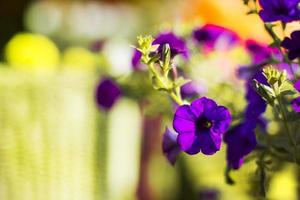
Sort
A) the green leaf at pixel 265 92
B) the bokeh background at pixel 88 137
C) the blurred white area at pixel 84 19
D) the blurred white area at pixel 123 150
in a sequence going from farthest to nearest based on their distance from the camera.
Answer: the blurred white area at pixel 84 19 → the blurred white area at pixel 123 150 → the bokeh background at pixel 88 137 → the green leaf at pixel 265 92

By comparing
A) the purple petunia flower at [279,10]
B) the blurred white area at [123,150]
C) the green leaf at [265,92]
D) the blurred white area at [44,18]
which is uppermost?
the blurred white area at [44,18]

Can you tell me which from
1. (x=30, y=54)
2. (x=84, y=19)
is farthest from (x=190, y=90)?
(x=84, y=19)

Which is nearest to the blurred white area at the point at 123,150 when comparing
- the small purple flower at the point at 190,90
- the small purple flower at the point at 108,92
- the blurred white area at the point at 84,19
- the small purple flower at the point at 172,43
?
the small purple flower at the point at 108,92

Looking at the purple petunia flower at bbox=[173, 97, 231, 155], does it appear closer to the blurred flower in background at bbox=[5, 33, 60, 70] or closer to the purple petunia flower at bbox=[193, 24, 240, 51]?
the purple petunia flower at bbox=[193, 24, 240, 51]

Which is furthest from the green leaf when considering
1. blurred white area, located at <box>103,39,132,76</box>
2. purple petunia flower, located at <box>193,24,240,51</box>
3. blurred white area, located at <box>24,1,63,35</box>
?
blurred white area, located at <box>24,1,63,35</box>

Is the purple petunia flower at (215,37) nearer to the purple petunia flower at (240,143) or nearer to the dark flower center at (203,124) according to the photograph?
the purple petunia flower at (240,143)
